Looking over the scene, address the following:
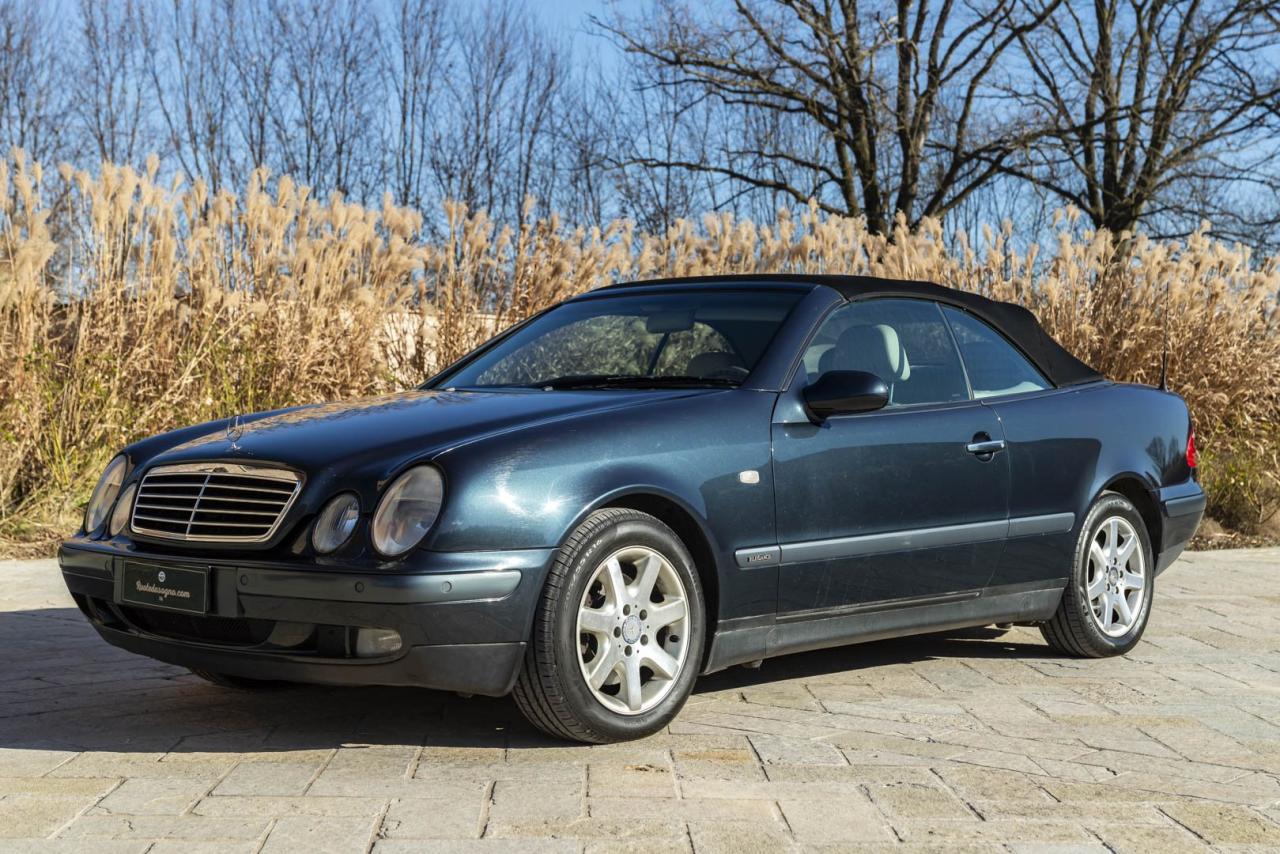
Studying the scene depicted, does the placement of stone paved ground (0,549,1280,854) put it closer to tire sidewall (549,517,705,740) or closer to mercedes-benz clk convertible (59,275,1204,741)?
tire sidewall (549,517,705,740)

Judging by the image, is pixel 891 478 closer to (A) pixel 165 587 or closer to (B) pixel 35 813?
(A) pixel 165 587

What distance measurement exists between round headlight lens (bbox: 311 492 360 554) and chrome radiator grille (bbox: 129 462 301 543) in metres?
0.14

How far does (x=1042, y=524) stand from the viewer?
229 inches

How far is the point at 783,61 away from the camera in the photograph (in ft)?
82.0

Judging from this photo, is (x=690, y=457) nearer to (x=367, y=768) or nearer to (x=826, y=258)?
(x=367, y=768)

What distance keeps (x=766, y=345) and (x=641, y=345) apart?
1.73 feet

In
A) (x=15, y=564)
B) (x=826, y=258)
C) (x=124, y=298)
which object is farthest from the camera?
(x=826, y=258)

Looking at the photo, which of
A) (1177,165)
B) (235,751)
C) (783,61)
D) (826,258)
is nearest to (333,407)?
(235,751)

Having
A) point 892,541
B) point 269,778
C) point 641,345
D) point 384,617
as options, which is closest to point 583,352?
point 641,345

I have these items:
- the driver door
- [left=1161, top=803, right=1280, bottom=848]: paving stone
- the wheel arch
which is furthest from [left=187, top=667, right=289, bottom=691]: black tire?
the wheel arch

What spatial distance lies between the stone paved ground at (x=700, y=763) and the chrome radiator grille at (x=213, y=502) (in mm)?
630

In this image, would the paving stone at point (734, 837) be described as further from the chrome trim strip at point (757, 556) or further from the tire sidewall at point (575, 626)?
the chrome trim strip at point (757, 556)

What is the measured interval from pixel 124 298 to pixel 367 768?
6.29 meters

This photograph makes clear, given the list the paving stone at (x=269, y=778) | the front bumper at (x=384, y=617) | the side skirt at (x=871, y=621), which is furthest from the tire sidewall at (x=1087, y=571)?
the paving stone at (x=269, y=778)
